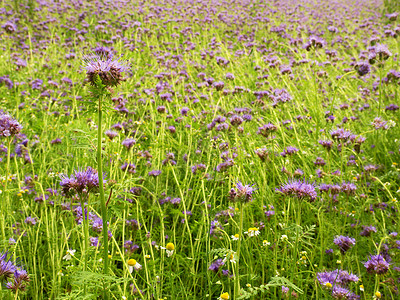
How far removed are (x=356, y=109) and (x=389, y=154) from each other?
4.45 ft

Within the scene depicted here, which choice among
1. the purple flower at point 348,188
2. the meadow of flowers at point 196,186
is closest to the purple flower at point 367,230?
the meadow of flowers at point 196,186

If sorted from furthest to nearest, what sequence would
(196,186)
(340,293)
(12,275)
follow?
(196,186), (340,293), (12,275)

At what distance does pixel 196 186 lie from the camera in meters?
2.72

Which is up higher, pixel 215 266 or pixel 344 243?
pixel 344 243

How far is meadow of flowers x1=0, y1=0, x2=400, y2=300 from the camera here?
1657 millimetres

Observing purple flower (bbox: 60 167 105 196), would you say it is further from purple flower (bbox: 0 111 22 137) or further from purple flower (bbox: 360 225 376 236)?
purple flower (bbox: 360 225 376 236)

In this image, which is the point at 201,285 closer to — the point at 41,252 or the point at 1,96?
the point at 41,252

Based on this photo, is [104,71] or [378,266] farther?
[378,266]

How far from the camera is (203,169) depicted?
2812mm

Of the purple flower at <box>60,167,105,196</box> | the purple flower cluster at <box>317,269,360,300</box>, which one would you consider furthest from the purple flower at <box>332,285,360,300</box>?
the purple flower at <box>60,167,105,196</box>

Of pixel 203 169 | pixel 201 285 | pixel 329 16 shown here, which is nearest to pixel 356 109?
pixel 203 169

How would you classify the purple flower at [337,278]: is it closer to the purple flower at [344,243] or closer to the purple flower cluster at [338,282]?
the purple flower cluster at [338,282]

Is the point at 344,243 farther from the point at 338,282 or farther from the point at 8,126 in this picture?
the point at 8,126

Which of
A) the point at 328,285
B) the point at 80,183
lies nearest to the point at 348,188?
the point at 328,285
